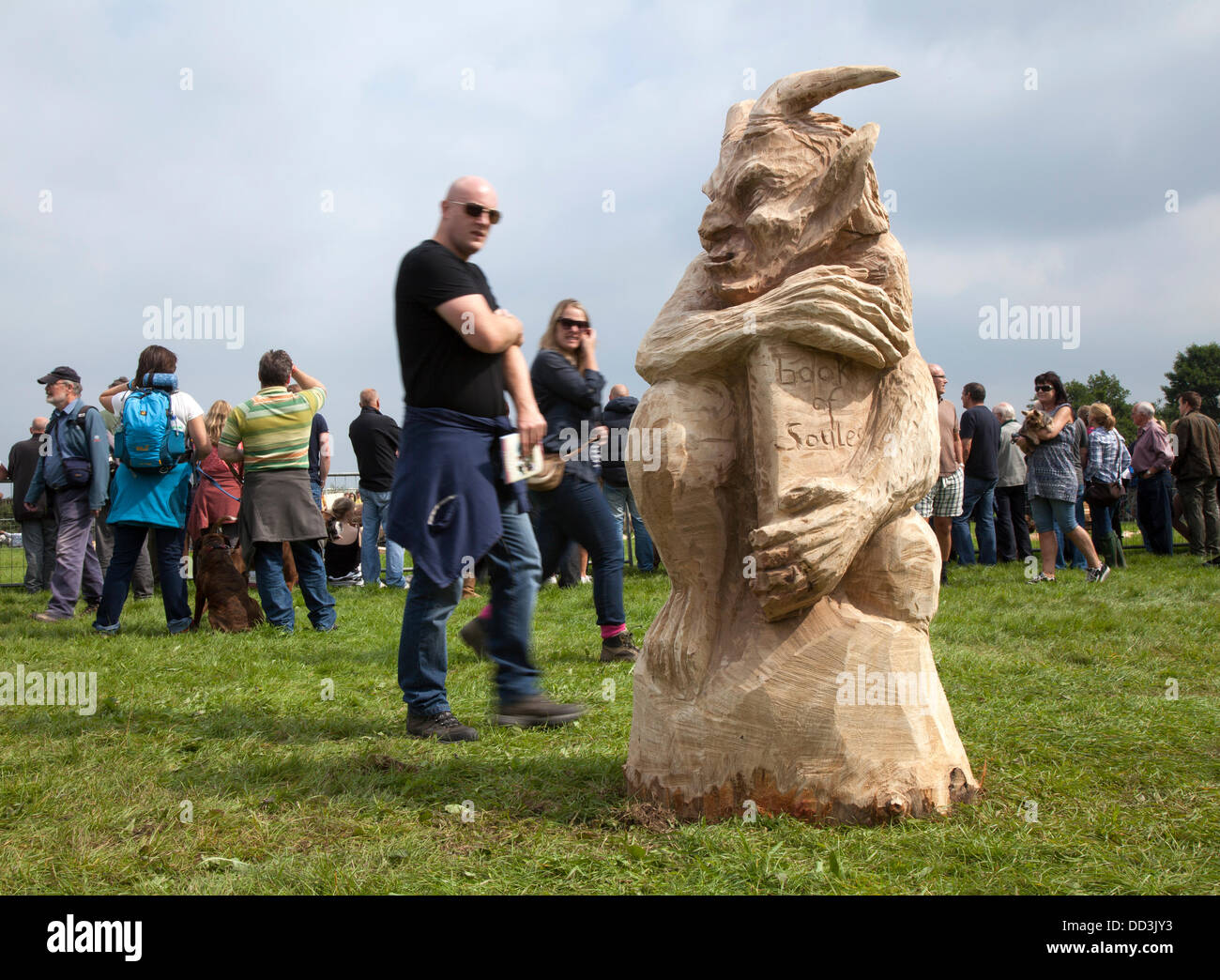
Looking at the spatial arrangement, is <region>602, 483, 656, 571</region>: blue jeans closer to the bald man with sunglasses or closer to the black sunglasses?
the bald man with sunglasses

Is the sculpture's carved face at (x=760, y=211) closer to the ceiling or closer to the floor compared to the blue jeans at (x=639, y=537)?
closer to the ceiling

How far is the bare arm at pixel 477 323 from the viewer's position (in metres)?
3.75

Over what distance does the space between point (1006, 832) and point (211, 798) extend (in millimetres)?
2573

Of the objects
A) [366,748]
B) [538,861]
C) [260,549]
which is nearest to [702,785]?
[538,861]

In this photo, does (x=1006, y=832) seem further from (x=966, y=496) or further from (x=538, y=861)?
(x=966, y=496)

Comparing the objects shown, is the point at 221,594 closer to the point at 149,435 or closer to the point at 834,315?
the point at 149,435

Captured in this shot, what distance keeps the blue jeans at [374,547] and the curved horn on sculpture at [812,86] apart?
7228mm

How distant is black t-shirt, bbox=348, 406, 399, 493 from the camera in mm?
9883

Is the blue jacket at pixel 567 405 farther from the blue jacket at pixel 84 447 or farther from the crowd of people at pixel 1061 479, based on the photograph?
the blue jacket at pixel 84 447

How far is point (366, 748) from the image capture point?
3.95m

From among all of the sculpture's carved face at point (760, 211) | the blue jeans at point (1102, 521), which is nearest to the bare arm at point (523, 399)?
the sculpture's carved face at point (760, 211)

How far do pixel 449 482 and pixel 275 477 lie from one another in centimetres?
357

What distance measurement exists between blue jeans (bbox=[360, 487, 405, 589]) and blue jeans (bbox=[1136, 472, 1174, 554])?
9.22 metres

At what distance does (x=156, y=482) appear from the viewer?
7027mm
